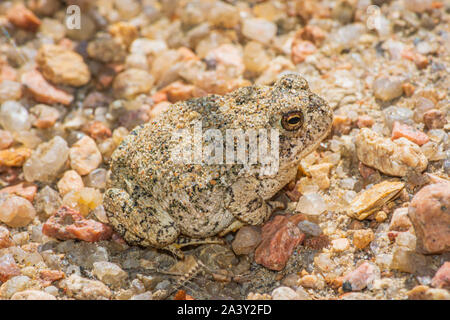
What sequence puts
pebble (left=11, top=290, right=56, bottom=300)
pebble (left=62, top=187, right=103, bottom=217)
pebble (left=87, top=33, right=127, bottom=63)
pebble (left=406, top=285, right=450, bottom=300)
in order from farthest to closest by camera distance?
1. pebble (left=87, top=33, right=127, bottom=63)
2. pebble (left=62, top=187, right=103, bottom=217)
3. pebble (left=11, top=290, right=56, bottom=300)
4. pebble (left=406, top=285, right=450, bottom=300)

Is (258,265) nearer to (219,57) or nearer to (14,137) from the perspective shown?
(219,57)

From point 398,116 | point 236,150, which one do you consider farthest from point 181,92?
point 398,116

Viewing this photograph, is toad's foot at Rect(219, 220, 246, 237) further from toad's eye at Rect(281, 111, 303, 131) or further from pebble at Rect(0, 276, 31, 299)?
pebble at Rect(0, 276, 31, 299)

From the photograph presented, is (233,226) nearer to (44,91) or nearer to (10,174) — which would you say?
(10,174)

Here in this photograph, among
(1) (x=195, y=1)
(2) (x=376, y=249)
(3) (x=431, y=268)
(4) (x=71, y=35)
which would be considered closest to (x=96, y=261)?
(2) (x=376, y=249)

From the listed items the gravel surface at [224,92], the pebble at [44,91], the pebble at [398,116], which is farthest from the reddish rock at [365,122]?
the pebble at [44,91]

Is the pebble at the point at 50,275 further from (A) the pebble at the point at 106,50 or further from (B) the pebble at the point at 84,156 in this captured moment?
(A) the pebble at the point at 106,50

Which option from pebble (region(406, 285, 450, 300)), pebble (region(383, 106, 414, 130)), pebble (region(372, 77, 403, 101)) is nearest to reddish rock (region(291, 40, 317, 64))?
pebble (region(372, 77, 403, 101))
